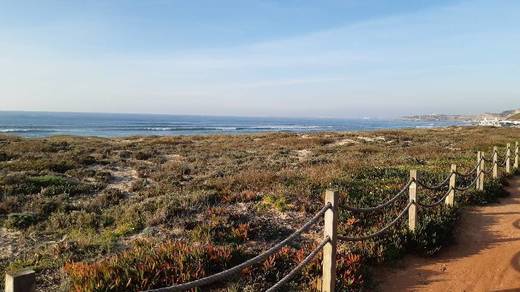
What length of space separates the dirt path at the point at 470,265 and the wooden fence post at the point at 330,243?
1.24m

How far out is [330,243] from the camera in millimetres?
5602

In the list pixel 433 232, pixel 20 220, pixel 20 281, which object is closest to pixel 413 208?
pixel 433 232

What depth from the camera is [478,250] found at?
8094 mm

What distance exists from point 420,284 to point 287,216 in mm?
3649

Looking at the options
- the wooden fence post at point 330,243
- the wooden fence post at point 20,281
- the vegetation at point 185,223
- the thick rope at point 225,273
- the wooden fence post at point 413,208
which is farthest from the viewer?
the wooden fence post at point 413,208

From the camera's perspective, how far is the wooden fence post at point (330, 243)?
5.50 metres

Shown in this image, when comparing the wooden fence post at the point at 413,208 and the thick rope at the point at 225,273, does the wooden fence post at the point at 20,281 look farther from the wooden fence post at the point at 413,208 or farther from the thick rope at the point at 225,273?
the wooden fence post at the point at 413,208

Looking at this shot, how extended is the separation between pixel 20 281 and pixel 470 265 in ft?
23.9

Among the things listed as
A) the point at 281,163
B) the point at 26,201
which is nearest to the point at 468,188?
the point at 281,163

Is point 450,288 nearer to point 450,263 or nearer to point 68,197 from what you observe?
point 450,263

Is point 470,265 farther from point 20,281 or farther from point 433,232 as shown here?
point 20,281

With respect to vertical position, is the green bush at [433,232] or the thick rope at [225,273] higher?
the thick rope at [225,273]

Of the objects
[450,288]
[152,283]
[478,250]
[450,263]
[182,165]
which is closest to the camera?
[152,283]

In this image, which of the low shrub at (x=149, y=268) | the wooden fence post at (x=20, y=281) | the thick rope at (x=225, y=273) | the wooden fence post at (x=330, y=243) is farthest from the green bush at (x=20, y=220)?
the wooden fence post at (x=20, y=281)
